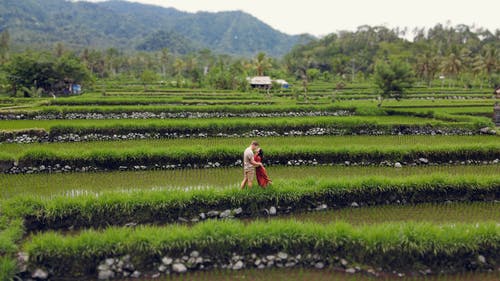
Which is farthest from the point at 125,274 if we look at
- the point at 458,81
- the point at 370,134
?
the point at 458,81

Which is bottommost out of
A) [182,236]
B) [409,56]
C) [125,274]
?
[125,274]

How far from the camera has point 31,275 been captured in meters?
6.95

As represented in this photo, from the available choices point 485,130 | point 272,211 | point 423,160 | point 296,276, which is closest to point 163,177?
point 272,211

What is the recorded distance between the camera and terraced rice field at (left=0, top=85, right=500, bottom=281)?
24.0 ft

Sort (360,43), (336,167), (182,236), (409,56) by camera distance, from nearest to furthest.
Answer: (182,236), (336,167), (409,56), (360,43)

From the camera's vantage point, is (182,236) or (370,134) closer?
(182,236)

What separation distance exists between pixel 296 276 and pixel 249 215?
2814mm

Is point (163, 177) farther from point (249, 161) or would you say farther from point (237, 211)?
point (237, 211)

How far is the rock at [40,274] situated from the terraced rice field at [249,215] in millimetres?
68

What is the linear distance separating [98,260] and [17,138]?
1375 centimetres

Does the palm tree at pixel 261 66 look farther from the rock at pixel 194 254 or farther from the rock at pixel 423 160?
the rock at pixel 194 254

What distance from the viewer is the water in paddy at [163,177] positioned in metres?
11.7

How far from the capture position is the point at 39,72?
43.3 metres

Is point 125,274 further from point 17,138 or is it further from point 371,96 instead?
point 371,96
